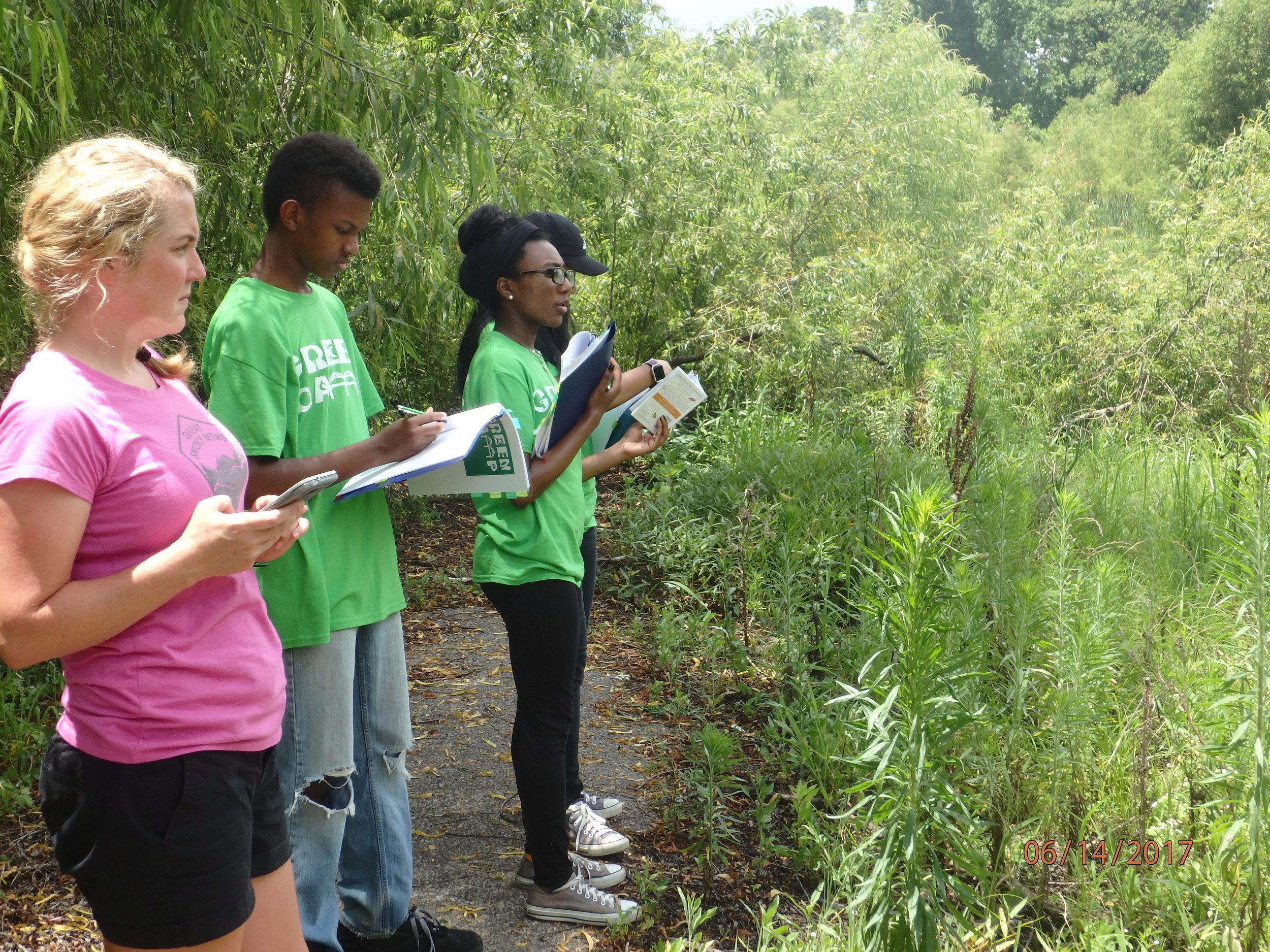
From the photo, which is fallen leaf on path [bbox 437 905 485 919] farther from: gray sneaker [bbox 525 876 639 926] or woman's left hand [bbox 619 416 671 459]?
woman's left hand [bbox 619 416 671 459]

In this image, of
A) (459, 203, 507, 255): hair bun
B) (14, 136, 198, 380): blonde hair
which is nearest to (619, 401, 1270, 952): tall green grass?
(459, 203, 507, 255): hair bun

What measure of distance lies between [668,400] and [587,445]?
0.28 meters

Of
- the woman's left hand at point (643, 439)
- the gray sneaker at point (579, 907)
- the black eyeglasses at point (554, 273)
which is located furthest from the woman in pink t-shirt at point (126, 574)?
the woman's left hand at point (643, 439)

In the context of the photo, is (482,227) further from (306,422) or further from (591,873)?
(591,873)

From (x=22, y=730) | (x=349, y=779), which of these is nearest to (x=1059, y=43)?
(x=22, y=730)

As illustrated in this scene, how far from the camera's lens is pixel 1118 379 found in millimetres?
8555

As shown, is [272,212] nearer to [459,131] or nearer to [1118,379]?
[459,131]

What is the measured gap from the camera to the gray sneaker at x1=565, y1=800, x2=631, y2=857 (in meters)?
3.02

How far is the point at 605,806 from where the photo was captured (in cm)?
334

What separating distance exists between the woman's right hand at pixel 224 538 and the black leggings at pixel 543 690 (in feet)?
3.79

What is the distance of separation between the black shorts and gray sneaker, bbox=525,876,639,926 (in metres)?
1.39

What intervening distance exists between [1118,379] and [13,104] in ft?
25.6

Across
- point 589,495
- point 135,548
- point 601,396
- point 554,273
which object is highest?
point 554,273

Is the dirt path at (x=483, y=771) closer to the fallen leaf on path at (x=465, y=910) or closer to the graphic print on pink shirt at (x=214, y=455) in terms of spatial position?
the fallen leaf on path at (x=465, y=910)
